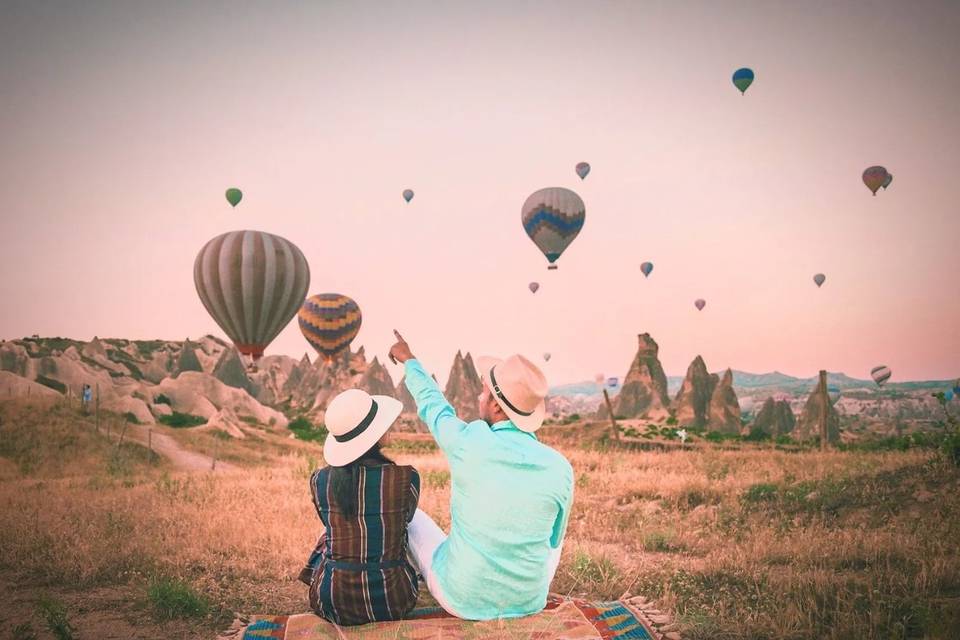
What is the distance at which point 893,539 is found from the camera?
7594 millimetres

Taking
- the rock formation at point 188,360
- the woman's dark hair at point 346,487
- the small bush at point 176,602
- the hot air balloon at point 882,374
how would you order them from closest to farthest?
the woman's dark hair at point 346,487, the small bush at point 176,602, the hot air balloon at point 882,374, the rock formation at point 188,360

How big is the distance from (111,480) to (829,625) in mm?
13902

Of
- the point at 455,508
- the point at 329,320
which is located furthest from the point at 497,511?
the point at 329,320

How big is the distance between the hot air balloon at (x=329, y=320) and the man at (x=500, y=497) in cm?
2042

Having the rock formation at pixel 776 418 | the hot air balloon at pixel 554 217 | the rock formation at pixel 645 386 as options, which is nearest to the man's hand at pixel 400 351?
the hot air balloon at pixel 554 217

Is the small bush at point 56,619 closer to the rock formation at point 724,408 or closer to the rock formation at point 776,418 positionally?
the rock formation at point 776,418

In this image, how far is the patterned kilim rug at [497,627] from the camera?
4.38 m

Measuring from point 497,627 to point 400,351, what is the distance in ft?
6.55

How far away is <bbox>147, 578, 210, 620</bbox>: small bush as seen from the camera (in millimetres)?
6008

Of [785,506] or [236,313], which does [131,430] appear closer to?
[236,313]

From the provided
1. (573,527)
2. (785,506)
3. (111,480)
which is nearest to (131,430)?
(111,480)

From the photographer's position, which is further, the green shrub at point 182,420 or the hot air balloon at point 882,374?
the hot air balloon at point 882,374

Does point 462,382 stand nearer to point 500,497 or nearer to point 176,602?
point 176,602

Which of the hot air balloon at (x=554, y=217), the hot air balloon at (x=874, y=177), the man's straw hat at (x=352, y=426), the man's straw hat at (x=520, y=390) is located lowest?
the man's straw hat at (x=352, y=426)
